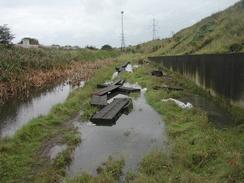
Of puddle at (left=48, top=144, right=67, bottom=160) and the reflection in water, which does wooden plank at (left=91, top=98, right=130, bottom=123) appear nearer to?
puddle at (left=48, top=144, right=67, bottom=160)

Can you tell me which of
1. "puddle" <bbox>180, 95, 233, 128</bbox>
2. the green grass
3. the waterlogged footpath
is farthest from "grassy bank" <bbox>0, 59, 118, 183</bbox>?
"puddle" <bbox>180, 95, 233, 128</bbox>

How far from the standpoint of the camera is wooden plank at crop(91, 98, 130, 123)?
29.2 ft

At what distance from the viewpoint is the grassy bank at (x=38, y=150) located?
5.40 meters

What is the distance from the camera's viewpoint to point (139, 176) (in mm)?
4867

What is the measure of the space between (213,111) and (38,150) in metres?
6.10

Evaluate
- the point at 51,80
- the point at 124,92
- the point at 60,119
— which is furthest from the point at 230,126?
the point at 51,80

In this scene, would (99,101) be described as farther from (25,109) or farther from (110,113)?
(25,109)

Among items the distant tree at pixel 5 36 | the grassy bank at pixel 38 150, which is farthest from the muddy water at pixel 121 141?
the distant tree at pixel 5 36

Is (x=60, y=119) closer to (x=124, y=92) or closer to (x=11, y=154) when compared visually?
(x=11, y=154)

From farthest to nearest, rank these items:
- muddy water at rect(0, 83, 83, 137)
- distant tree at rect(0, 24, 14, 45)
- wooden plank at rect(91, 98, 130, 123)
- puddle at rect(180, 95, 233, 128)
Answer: distant tree at rect(0, 24, 14, 45) → muddy water at rect(0, 83, 83, 137) → wooden plank at rect(91, 98, 130, 123) → puddle at rect(180, 95, 233, 128)

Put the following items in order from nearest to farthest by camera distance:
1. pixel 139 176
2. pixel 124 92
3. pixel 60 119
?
pixel 139 176, pixel 60 119, pixel 124 92

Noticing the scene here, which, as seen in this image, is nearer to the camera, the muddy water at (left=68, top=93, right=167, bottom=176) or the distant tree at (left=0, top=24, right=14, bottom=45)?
the muddy water at (left=68, top=93, right=167, bottom=176)

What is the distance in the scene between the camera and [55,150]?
6703 mm

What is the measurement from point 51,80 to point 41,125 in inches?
477
